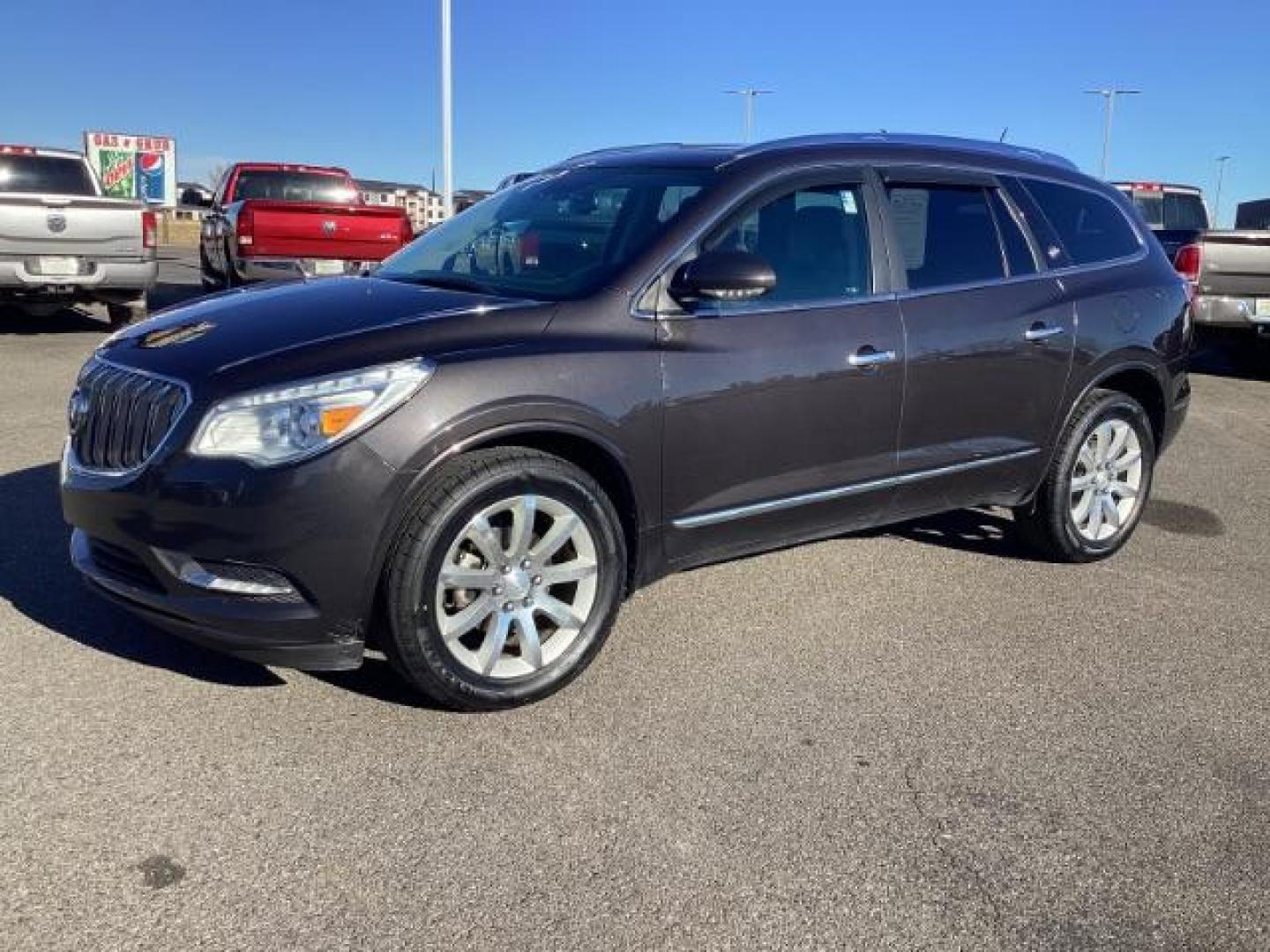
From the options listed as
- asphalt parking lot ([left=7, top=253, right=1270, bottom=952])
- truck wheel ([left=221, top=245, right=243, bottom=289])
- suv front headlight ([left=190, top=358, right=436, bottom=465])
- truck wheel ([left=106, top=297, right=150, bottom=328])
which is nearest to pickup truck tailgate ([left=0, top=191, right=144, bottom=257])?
truck wheel ([left=106, top=297, right=150, bottom=328])

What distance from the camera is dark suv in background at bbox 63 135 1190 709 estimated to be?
310 centimetres

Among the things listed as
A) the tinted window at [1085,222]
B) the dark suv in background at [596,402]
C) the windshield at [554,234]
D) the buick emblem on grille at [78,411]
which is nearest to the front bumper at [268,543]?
the dark suv in background at [596,402]

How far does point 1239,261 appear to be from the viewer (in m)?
10.8

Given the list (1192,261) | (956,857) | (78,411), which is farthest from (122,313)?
(956,857)

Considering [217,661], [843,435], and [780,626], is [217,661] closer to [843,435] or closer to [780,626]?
[780,626]

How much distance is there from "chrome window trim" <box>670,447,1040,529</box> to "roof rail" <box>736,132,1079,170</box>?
1288 millimetres

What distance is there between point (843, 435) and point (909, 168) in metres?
1.19

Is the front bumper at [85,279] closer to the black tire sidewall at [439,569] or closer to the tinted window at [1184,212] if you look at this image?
the black tire sidewall at [439,569]

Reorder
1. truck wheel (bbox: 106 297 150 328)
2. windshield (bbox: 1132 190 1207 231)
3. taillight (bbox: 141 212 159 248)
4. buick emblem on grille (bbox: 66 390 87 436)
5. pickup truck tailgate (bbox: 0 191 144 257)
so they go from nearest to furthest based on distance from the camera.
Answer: buick emblem on grille (bbox: 66 390 87 436) → pickup truck tailgate (bbox: 0 191 144 257) → taillight (bbox: 141 212 159 248) → truck wheel (bbox: 106 297 150 328) → windshield (bbox: 1132 190 1207 231)

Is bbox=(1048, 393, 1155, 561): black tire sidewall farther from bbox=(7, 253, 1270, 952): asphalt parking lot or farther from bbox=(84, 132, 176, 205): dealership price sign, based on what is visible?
bbox=(84, 132, 176, 205): dealership price sign

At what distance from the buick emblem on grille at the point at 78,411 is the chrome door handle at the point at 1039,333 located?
11.8 ft

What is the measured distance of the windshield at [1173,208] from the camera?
1544cm

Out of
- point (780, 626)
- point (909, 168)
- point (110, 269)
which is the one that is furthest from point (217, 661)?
point (110, 269)

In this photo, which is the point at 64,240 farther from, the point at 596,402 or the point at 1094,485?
the point at 1094,485
